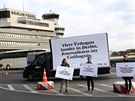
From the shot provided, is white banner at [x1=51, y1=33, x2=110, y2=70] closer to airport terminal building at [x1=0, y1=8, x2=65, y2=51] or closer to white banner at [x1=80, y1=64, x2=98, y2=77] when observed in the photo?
white banner at [x1=80, y1=64, x2=98, y2=77]

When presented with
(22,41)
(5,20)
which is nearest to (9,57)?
(22,41)

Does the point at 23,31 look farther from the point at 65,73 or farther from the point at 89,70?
the point at 89,70

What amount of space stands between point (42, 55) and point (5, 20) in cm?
12761

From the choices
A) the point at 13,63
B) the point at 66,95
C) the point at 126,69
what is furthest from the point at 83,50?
the point at 13,63

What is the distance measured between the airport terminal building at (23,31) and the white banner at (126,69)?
389ft

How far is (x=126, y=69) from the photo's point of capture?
53.6 feet

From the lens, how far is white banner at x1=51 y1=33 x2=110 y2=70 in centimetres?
2569

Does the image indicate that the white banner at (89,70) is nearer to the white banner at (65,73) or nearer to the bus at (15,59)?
the white banner at (65,73)

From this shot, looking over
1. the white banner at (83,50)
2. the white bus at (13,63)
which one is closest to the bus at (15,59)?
the white bus at (13,63)

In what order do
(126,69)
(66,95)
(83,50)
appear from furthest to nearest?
(83,50)
(126,69)
(66,95)

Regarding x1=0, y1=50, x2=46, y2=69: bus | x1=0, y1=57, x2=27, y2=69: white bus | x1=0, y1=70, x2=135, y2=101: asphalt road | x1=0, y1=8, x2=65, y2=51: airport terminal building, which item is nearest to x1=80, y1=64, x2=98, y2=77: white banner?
x1=0, y1=70, x2=135, y2=101: asphalt road

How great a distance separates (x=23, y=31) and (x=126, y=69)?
135 m

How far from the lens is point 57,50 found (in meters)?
26.9

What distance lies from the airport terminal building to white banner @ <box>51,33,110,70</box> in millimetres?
108140
